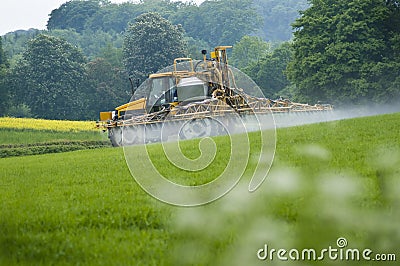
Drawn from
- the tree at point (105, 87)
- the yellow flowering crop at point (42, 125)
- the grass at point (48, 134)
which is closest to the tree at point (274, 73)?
the tree at point (105, 87)

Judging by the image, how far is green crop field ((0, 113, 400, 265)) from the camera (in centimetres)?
534

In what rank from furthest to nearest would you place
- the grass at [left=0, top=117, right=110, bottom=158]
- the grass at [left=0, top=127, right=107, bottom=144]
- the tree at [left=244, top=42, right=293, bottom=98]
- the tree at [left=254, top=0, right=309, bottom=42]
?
the tree at [left=254, top=0, right=309, bottom=42], the tree at [left=244, top=42, right=293, bottom=98], the grass at [left=0, top=127, right=107, bottom=144], the grass at [left=0, top=117, right=110, bottom=158]

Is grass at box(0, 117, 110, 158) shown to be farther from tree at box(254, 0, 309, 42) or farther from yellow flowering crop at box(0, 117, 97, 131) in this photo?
tree at box(254, 0, 309, 42)

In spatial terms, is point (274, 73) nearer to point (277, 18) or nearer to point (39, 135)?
point (39, 135)

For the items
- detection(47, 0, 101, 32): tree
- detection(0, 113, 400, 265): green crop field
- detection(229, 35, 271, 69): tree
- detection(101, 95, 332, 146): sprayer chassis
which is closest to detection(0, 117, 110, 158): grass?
detection(101, 95, 332, 146): sprayer chassis

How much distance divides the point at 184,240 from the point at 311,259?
1435mm

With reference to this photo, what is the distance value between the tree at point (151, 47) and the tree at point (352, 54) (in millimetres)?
22244

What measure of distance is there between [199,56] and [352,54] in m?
36.5

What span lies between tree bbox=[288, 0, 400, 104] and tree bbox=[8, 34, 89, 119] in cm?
2272

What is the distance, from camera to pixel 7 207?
27.6ft

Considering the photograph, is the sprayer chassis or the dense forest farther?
the dense forest

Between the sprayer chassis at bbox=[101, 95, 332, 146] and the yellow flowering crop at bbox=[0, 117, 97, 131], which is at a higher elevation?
the yellow flowering crop at bbox=[0, 117, 97, 131]

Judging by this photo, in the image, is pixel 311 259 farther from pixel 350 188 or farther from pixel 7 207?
pixel 7 207

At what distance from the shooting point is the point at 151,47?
59906 mm
